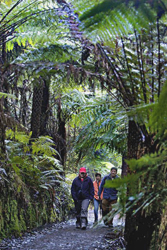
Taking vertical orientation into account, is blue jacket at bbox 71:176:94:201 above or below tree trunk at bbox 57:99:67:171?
below

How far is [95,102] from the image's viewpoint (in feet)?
23.3

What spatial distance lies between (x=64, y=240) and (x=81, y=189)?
5.05 feet

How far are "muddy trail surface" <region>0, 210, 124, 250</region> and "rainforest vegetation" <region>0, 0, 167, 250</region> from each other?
0.83 ft

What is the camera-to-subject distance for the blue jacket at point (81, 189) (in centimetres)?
682

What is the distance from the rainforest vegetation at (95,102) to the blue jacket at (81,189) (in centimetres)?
62

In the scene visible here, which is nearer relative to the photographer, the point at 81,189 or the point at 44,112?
the point at 81,189

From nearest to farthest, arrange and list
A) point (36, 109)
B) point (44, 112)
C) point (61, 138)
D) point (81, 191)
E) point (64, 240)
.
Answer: point (64, 240) → point (81, 191) → point (36, 109) → point (44, 112) → point (61, 138)

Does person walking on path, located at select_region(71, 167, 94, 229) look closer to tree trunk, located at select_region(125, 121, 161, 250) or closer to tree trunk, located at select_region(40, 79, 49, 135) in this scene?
tree trunk, located at select_region(40, 79, 49, 135)

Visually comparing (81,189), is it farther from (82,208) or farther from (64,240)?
(64,240)

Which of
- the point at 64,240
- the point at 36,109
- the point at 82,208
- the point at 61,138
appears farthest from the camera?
the point at 61,138

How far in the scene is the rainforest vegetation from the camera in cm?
105

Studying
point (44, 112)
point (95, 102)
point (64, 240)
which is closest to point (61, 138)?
point (44, 112)

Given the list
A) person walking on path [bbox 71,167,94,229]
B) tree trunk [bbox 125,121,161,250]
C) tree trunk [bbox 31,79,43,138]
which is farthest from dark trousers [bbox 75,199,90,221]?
tree trunk [bbox 125,121,161,250]

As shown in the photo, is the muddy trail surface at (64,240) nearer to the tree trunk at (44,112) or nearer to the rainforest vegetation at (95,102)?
the rainforest vegetation at (95,102)
